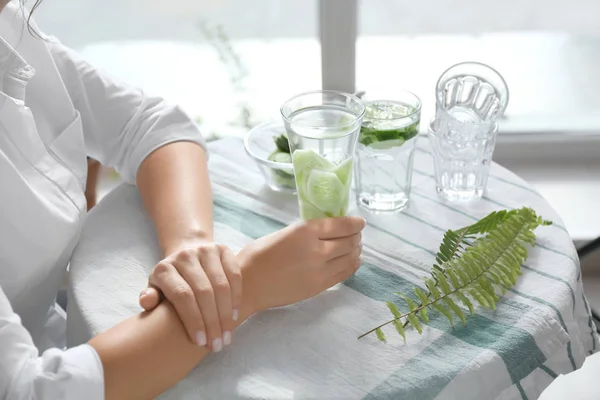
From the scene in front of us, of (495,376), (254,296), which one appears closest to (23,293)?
(254,296)

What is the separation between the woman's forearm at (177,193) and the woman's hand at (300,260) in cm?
10

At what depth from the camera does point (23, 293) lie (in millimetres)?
976

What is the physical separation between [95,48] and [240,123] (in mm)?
396

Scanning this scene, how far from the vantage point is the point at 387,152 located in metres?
1.05

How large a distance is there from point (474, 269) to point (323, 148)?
236mm

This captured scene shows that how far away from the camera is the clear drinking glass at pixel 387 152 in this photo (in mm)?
1018

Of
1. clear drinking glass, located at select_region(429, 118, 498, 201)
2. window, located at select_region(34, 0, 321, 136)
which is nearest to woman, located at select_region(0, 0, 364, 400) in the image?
clear drinking glass, located at select_region(429, 118, 498, 201)

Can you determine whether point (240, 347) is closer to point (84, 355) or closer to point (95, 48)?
point (84, 355)

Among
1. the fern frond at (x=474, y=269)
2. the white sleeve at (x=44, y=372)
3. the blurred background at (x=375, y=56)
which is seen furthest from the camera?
the blurred background at (x=375, y=56)

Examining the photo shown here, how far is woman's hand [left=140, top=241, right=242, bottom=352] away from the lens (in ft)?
2.68

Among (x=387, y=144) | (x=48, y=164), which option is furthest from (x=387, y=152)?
(x=48, y=164)

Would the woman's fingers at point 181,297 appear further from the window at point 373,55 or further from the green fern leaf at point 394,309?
the window at point 373,55

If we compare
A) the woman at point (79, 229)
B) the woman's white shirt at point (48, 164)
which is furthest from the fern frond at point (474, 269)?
the woman's white shirt at point (48, 164)

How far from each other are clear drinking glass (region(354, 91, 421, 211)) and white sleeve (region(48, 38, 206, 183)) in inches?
10.3
